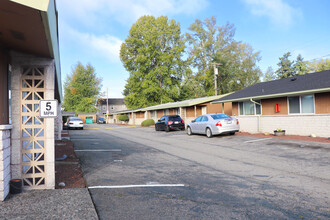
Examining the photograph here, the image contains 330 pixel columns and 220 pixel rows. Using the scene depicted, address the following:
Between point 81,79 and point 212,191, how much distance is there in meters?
70.3

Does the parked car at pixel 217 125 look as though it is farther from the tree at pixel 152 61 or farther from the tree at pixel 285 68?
the tree at pixel 285 68

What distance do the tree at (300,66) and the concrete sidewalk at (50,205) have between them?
51829 mm

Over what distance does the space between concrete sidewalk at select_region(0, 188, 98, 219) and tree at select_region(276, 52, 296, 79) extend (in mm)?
51140

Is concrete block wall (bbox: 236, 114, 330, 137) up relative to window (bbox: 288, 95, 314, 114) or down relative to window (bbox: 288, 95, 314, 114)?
down

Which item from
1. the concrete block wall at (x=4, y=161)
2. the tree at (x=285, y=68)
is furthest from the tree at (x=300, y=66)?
the concrete block wall at (x=4, y=161)

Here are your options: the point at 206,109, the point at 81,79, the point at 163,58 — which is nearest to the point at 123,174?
the point at 206,109

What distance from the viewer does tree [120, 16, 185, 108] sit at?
46125 millimetres

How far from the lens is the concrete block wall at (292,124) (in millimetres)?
14158

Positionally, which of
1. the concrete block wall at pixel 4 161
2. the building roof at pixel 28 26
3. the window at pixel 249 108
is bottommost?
the concrete block wall at pixel 4 161

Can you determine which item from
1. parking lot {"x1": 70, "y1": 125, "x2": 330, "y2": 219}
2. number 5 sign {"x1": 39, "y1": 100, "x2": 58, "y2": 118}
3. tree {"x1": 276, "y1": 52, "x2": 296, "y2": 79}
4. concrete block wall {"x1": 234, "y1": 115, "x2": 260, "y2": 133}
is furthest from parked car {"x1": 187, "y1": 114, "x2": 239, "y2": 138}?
tree {"x1": 276, "y1": 52, "x2": 296, "y2": 79}

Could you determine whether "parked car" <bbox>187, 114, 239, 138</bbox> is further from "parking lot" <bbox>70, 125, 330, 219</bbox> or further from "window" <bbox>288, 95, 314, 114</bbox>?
"parking lot" <bbox>70, 125, 330, 219</bbox>

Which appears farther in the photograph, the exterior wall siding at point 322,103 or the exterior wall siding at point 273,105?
the exterior wall siding at point 273,105

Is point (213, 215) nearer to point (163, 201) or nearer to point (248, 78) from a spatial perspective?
point (163, 201)

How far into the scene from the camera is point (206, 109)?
2753 cm
